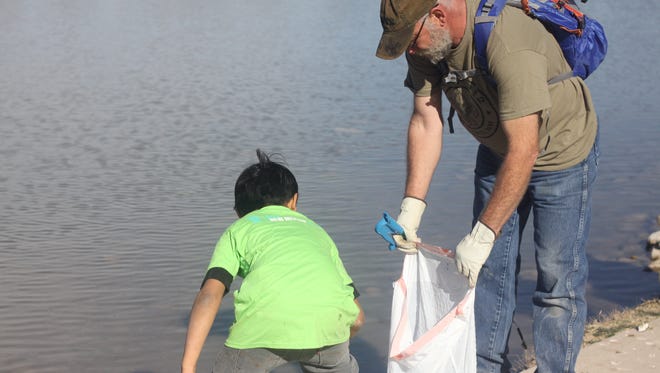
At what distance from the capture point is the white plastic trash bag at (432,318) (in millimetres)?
3191

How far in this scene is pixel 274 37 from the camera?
16.8 meters

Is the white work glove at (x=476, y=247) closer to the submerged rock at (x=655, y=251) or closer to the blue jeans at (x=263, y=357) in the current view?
the blue jeans at (x=263, y=357)

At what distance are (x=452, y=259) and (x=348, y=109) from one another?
774 centimetres

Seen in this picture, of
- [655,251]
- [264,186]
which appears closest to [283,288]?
[264,186]

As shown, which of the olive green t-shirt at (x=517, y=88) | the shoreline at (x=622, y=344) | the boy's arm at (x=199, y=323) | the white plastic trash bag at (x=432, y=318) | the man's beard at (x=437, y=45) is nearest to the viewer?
the boy's arm at (x=199, y=323)

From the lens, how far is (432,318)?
3455 millimetres

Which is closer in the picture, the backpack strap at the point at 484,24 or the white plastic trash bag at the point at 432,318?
the backpack strap at the point at 484,24

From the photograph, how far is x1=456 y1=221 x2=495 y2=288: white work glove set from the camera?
10.2 ft

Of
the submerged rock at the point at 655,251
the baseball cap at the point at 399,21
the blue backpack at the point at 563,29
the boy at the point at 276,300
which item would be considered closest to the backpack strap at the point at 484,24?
the blue backpack at the point at 563,29

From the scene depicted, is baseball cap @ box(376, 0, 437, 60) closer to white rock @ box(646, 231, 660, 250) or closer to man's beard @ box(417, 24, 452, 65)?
man's beard @ box(417, 24, 452, 65)

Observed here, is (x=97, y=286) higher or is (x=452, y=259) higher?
(x=452, y=259)

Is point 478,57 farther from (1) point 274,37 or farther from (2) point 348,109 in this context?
(1) point 274,37

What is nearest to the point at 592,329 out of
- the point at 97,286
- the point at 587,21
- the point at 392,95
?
the point at 587,21

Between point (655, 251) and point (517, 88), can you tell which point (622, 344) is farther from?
point (517, 88)
